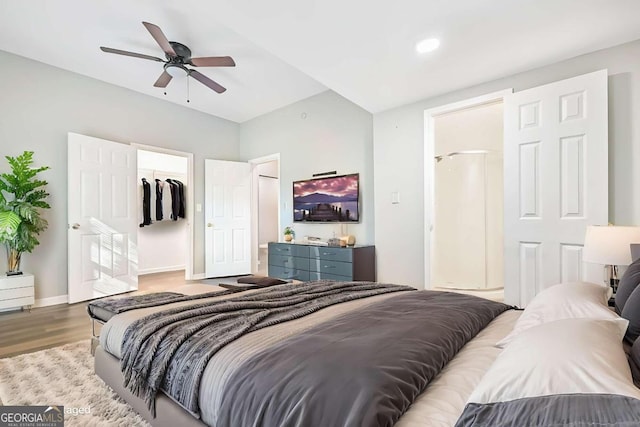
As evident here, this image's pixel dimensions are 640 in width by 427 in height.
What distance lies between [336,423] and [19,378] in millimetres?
2309

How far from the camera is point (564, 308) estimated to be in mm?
1236

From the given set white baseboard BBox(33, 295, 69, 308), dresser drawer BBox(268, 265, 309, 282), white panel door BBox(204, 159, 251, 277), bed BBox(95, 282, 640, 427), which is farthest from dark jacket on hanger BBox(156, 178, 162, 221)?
bed BBox(95, 282, 640, 427)

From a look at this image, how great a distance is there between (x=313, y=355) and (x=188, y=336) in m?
0.59

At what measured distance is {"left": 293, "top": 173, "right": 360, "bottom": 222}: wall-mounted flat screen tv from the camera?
14.5ft

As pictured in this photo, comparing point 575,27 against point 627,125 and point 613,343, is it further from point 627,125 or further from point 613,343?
point 613,343

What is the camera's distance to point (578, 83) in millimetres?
2631

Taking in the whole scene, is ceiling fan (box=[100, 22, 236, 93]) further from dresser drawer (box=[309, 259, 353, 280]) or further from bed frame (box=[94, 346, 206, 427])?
bed frame (box=[94, 346, 206, 427])

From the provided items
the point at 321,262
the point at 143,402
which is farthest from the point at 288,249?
the point at 143,402

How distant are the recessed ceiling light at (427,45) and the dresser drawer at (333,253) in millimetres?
2168

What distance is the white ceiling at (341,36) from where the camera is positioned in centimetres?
220

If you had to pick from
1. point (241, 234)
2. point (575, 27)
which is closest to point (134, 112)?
point (241, 234)

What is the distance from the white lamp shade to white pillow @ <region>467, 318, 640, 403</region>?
161cm

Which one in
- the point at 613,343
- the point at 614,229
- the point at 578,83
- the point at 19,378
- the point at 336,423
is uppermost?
the point at 578,83

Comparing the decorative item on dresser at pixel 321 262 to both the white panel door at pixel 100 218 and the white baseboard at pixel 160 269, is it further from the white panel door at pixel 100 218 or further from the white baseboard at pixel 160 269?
the white baseboard at pixel 160 269
